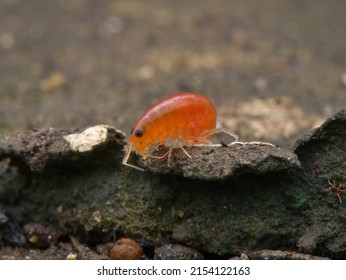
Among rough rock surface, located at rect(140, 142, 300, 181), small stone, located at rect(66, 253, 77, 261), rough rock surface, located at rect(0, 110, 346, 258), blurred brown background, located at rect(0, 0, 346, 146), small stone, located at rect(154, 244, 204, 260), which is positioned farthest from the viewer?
blurred brown background, located at rect(0, 0, 346, 146)

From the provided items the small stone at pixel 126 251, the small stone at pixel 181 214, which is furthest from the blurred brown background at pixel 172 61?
the small stone at pixel 126 251

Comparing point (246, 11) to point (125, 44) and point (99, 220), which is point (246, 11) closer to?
point (125, 44)


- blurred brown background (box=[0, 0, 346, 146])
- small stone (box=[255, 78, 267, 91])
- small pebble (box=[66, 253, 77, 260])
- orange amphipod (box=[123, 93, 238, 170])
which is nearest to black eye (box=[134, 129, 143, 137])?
orange amphipod (box=[123, 93, 238, 170])

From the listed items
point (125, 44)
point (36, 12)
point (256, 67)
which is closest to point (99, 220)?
point (256, 67)

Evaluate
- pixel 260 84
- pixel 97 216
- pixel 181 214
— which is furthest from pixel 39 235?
Result: pixel 260 84

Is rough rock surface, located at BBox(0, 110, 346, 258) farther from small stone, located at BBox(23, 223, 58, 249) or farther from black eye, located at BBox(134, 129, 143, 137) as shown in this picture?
black eye, located at BBox(134, 129, 143, 137)

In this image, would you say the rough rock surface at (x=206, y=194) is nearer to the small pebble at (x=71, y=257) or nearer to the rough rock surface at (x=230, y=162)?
the rough rock surface at (x=230, y=162)

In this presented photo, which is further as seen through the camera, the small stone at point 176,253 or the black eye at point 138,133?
the black eye at point 138,133
